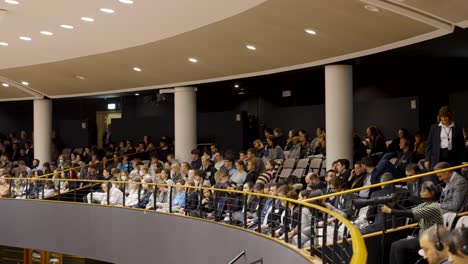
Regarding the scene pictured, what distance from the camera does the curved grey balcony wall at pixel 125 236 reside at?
1091cm

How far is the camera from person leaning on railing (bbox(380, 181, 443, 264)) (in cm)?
695

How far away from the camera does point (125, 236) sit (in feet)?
48.4

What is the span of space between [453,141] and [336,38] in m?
3.23

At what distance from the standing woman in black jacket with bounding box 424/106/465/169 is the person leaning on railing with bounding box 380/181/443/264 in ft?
7.14

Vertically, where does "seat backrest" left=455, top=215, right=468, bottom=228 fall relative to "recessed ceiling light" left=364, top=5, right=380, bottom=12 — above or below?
below

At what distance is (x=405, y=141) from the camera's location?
11.3 m

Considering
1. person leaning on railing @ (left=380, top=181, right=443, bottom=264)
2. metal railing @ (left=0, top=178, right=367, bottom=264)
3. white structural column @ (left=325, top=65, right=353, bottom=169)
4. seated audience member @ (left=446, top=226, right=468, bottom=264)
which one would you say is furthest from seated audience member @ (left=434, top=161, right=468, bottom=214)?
white structural column @ (left=325, top=65, right=353, bottom=169)

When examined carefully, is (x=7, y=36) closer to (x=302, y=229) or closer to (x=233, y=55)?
(x=233, y=55)

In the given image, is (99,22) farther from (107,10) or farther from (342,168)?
(342,168)

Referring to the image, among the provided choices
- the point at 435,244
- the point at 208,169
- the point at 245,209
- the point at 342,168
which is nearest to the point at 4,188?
the point at 208,169

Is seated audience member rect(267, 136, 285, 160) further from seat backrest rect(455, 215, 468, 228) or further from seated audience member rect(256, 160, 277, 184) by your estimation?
seat backrest rect(455, 215, 468, 228)

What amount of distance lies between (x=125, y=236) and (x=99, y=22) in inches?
164

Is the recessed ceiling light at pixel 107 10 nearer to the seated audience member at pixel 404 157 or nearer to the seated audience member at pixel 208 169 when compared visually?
the seated audience member at pixel 208 169

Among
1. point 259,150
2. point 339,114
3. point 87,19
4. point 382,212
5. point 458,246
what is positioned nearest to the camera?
point 458,246
